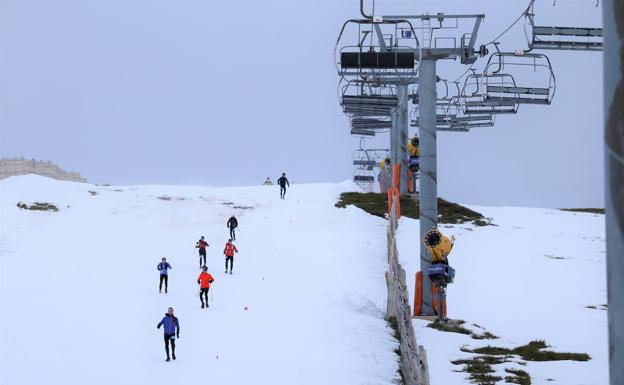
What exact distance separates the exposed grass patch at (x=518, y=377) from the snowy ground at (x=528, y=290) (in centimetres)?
17

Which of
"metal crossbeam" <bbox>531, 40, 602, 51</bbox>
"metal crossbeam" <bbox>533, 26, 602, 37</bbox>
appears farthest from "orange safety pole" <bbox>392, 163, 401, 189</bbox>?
"metal crossbeam" <bbox>533, 26, 602, 37</bbox>

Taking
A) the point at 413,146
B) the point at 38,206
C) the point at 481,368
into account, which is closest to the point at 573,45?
the point at 481,368

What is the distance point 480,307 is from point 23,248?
2224 centimetres

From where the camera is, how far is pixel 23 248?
134 ft

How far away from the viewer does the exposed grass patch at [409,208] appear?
47031 millimetres

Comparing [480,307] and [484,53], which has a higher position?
[484,53]

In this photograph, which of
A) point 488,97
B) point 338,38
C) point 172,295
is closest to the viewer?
point 338,38

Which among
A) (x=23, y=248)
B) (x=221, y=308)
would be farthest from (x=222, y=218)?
(x=221, y=308)

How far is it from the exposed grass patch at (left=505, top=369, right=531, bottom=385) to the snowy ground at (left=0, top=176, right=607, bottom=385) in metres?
0.29

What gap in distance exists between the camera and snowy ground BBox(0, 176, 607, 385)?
794 inches

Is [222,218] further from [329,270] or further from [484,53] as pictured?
[484,53]

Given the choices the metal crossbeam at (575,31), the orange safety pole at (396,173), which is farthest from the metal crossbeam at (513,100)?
the orange safety pole at (396,173)

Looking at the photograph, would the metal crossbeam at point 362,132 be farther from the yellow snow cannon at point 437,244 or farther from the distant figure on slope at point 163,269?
the yellow snow cannon at point 437,244

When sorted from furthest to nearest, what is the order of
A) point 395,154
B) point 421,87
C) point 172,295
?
point 395,154
point 172,295
point 421,87
